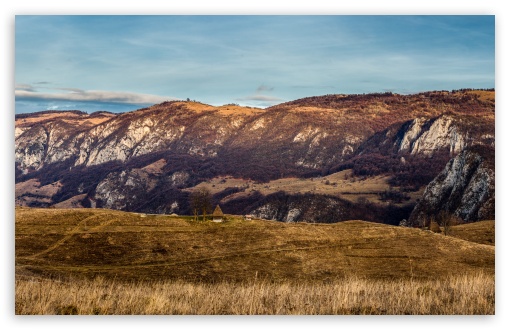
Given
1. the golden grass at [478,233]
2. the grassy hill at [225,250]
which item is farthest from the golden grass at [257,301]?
the golden grass at [478,233]

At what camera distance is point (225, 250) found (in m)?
81.9

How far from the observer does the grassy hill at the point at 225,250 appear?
71.0 meters

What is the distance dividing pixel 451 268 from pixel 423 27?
55063 mm

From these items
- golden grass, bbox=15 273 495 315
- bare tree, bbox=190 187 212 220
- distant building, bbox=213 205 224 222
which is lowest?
distant building, bbox=213 205 224 222

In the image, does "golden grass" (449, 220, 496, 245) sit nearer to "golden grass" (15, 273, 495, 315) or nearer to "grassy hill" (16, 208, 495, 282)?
"grassy hill" (16, 208, 495, 282)

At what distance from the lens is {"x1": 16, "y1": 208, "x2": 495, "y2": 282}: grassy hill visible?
71.0 metres

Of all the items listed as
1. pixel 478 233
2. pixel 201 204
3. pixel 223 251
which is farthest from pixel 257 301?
pixel 478 233

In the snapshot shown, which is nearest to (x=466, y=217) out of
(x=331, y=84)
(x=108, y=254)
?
(x=108, y=254)

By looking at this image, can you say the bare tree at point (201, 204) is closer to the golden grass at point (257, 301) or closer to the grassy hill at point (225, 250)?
the grassy hill at point (225, 250)

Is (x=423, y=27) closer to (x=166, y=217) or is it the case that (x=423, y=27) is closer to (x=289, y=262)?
(x=289, y=262)

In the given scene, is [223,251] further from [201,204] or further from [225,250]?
[201,204]

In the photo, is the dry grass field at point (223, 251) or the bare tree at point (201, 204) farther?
the bare tree at point (201, 204)

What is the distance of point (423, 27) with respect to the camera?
2894 centimetres

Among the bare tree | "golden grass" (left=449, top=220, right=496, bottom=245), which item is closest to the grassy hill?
the bare tree
